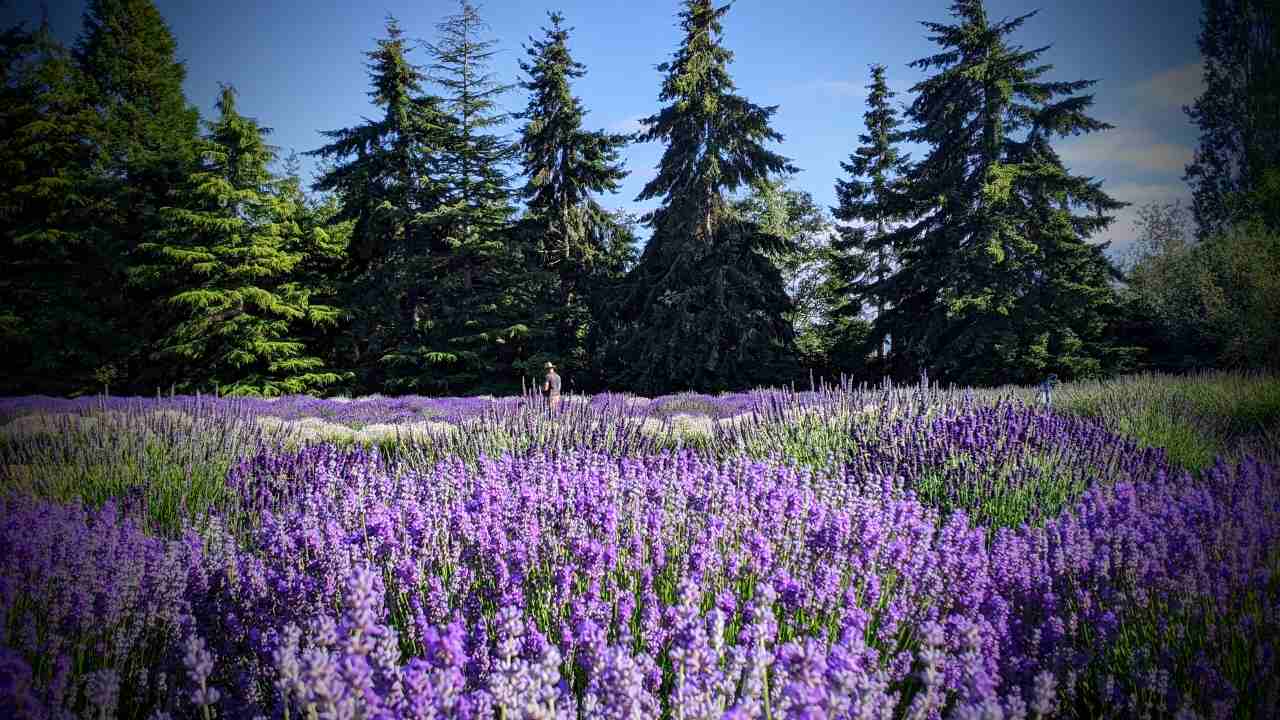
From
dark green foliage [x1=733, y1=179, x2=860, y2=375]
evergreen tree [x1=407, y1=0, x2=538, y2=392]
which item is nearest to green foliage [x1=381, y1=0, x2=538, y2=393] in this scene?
evergreen tree [x1=407, y1=0, x2=538, y2=392]

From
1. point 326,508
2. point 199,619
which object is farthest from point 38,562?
point 326,508

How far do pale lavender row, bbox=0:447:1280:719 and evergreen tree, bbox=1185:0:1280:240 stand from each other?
22.9 feet

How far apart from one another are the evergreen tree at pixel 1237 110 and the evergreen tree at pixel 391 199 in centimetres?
1962

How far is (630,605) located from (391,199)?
73.9 feet

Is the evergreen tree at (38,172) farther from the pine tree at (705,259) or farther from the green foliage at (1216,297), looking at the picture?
the green foliage at (1216,297)

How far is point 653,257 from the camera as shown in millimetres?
20031

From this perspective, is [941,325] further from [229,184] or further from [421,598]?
[229,184]

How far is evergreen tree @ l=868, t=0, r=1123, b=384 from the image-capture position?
1758 centimetres

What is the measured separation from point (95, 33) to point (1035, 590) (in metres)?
7.12

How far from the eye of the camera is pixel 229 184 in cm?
2028

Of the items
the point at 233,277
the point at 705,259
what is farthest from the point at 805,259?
the point at 233,277

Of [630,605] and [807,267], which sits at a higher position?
[807,267]

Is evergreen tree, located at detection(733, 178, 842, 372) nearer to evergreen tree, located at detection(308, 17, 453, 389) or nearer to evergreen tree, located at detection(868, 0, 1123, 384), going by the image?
evergreen tree, located at detection(868, 0, 1123, 384)

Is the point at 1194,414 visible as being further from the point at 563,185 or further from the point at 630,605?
the point at 563,185
